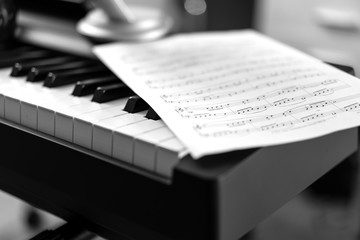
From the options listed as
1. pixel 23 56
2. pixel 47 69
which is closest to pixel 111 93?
pixel 47 69

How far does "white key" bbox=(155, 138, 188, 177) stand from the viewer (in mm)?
489

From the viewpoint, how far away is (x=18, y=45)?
37.0 inches

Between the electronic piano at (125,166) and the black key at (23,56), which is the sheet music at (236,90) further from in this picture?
the black key at (23,56)

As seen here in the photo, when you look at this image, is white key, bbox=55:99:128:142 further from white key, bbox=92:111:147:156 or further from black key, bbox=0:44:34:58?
black key, bbox=0:44:34:58

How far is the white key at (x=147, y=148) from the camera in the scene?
50cm

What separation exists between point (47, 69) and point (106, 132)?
0.82 ft

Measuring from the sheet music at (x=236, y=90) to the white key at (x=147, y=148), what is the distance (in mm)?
16

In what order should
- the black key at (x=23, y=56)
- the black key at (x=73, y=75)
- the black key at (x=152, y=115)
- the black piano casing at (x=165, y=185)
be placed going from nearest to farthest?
the black piano casing at (x=165, y=185) → the black key at (x=152, y=115) → the black key at (x=73, y=75) → the black key at (x=23, y=56)

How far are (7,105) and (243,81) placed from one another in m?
0.29

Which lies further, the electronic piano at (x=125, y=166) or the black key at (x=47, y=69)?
the black key at (x=47, y=69)

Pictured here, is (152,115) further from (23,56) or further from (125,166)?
(23,56)

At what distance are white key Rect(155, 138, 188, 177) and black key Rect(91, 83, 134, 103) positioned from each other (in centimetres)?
16

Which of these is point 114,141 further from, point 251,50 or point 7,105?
point 251,50

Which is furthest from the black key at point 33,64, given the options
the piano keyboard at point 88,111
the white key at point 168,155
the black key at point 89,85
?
the white key at point 168,155
